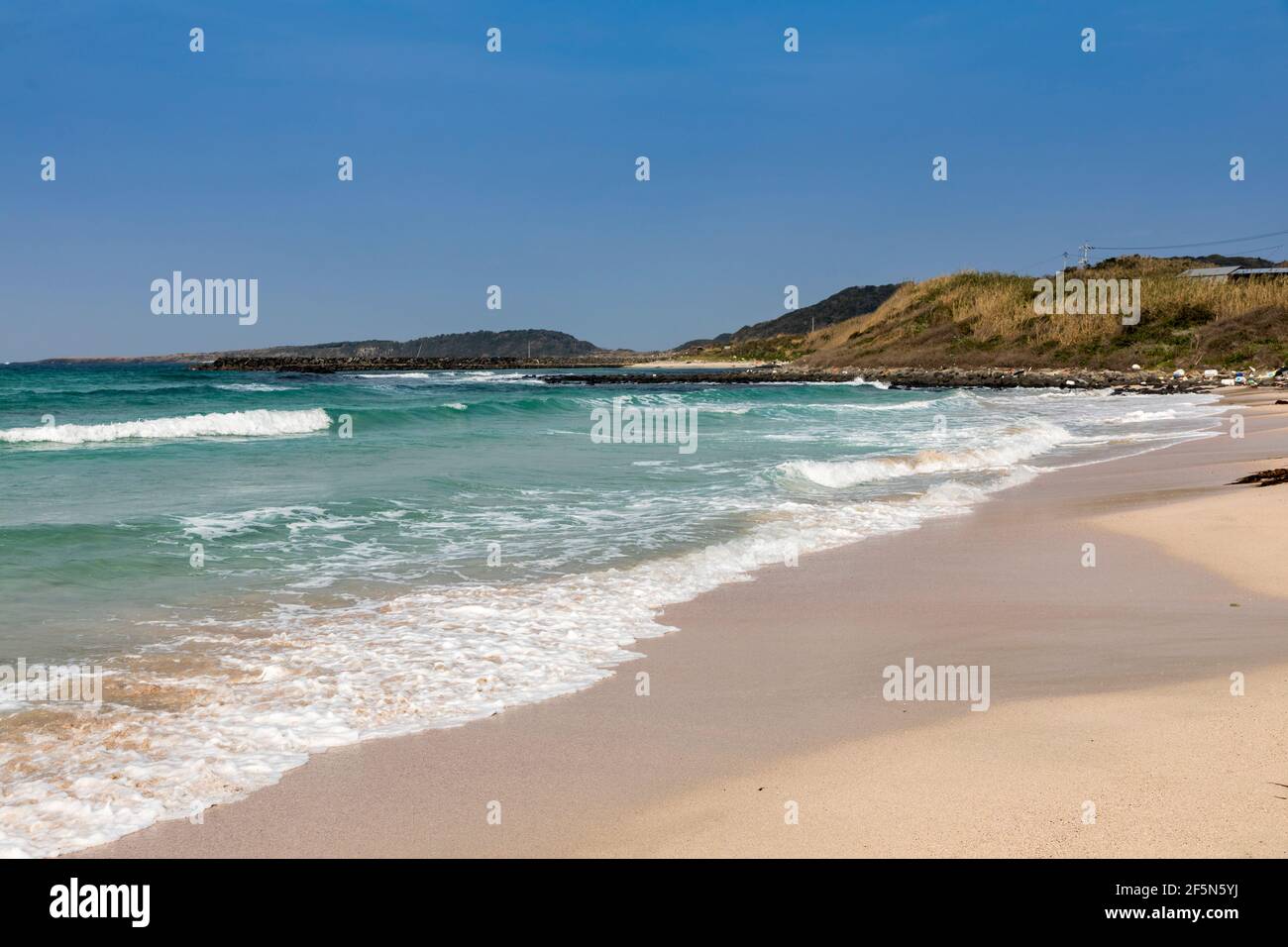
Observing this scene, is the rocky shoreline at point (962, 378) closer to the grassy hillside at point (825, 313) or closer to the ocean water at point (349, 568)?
the ocean water at point (349, 568)

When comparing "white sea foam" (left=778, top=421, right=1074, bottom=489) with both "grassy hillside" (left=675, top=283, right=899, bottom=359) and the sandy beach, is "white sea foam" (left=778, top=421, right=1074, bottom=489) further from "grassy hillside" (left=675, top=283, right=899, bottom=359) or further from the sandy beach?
"grassy hillside" (left=675, top=283, right=899, bottom=359)

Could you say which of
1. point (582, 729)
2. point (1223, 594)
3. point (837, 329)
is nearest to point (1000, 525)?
point (1223, 594)

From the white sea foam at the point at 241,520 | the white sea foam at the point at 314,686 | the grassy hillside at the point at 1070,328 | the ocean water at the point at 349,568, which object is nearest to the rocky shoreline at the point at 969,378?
the grassy hillside at the point at 1070,328

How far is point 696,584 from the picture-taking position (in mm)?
7668

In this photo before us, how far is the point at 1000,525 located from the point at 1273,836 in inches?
297

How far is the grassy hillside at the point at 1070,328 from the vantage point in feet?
160

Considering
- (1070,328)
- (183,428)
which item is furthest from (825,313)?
(183,428)

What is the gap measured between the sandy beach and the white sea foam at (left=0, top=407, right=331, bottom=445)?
893 inches

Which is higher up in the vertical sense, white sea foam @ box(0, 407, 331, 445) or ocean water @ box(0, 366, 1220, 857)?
white sea foam @ box(0, 407, 331, 445)

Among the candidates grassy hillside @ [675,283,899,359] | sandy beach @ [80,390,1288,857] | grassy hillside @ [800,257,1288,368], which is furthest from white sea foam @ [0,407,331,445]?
grassy hillside @ [675,283,899,359]

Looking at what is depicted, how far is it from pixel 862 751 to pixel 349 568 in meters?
5.52

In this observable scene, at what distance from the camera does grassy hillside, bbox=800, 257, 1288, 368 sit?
48781 millimetres
